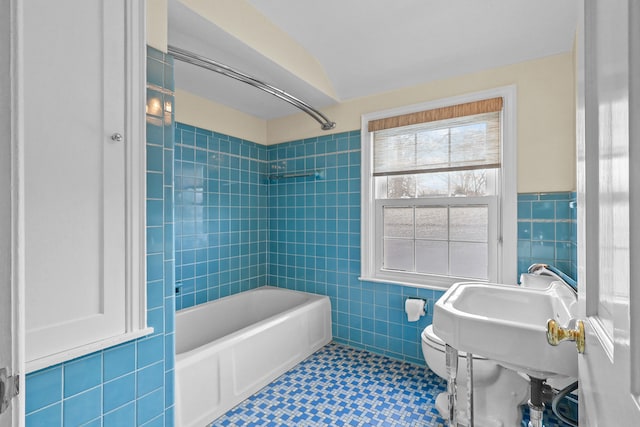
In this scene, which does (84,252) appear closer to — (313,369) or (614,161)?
(614,161)

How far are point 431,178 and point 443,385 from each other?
142 cm

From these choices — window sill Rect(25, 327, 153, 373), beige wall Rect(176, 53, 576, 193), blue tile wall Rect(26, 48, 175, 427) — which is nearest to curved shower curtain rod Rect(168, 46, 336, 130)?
blue tile wall Rect(26, 48, 175, 427)

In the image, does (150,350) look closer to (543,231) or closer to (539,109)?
(543,231)

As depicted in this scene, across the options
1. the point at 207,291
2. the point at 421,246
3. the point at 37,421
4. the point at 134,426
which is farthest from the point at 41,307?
the point at 421,246

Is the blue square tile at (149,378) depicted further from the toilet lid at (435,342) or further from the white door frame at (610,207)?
the white door frame at (610,207)

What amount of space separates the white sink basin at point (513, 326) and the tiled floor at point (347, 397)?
28.6 inches

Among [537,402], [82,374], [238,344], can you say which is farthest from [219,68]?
[537,402]

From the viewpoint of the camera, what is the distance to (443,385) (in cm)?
203

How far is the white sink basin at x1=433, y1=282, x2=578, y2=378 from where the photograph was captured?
97 centimetres

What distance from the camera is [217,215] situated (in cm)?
268

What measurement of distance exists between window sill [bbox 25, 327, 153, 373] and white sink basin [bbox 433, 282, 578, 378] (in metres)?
1.19

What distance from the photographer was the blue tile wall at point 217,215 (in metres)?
2.44

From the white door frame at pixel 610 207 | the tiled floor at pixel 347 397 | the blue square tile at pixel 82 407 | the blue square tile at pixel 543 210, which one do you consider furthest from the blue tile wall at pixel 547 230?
the blue square tile at pixel 82 407

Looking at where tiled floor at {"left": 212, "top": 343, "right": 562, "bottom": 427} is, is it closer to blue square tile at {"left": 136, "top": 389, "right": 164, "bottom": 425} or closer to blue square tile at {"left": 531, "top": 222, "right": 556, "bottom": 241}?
blue square tile at {"left": 136, "top": 389, "right": 164, "bottom": 425}
